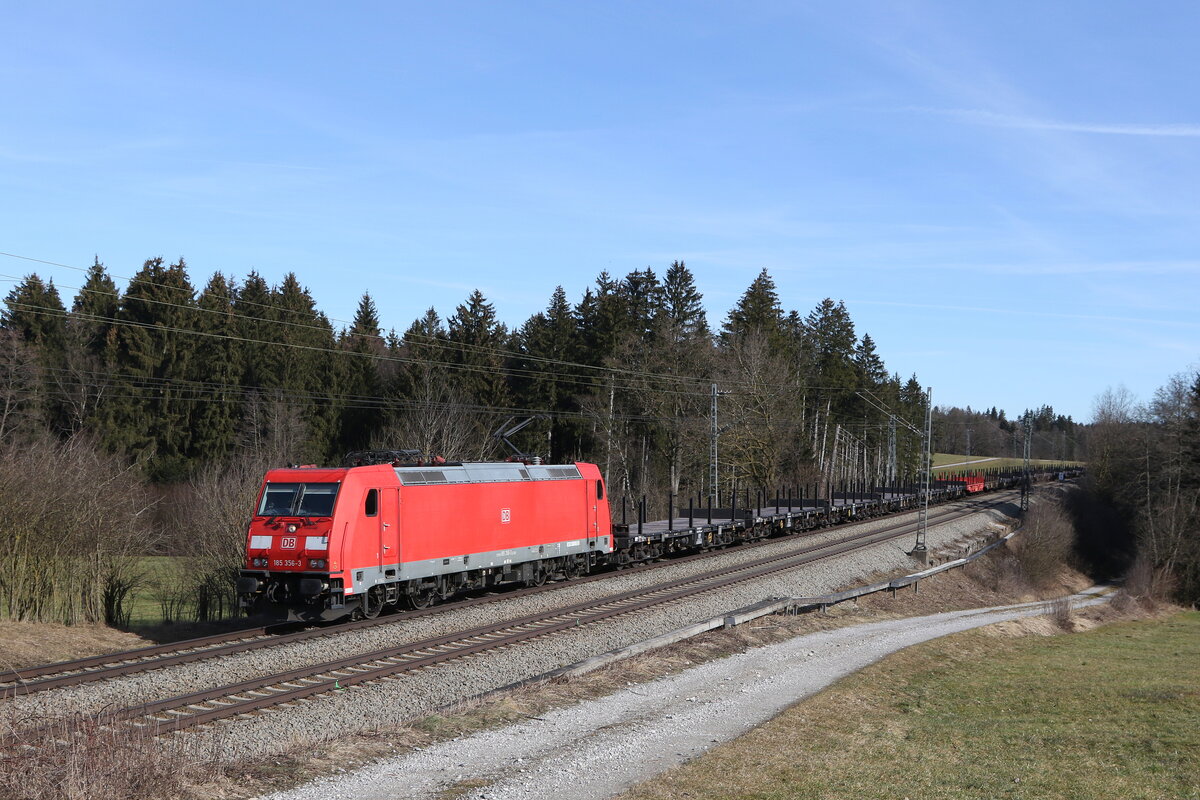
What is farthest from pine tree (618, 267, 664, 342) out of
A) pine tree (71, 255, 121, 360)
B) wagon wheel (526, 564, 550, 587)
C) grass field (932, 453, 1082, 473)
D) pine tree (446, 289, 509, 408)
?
grass field (932, 453, 1082, 473)

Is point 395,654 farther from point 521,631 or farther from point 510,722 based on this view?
point 510,722

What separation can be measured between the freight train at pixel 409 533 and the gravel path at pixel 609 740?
22.8 ft

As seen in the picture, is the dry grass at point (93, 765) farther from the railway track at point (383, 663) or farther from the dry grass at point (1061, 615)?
the dry grass at point (1061, 615)

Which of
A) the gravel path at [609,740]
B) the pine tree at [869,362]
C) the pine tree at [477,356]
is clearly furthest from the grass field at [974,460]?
the gravel path at [609,740]

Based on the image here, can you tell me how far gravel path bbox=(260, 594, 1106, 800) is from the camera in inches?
352

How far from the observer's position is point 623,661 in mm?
15227

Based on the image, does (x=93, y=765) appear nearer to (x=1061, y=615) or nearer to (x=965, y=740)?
(x=965, y=740)

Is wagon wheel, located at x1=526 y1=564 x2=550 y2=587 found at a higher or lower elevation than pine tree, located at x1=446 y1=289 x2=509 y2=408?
lower

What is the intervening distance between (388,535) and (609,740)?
30.9 feet

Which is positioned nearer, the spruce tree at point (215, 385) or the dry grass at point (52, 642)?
the dry grass at point (52, 642)

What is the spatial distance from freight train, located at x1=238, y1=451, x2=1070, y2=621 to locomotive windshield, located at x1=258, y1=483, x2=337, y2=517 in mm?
24

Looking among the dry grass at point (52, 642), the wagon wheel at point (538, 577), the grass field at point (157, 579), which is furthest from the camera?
the wagon wheel at point (538, 577)

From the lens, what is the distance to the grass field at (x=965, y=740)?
31.3 ft

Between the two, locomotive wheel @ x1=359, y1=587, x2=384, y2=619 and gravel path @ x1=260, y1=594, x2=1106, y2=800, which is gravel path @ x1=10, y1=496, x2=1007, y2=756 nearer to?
locomotive wheel @ x1=359, y1=587, x2=384, y2=619
